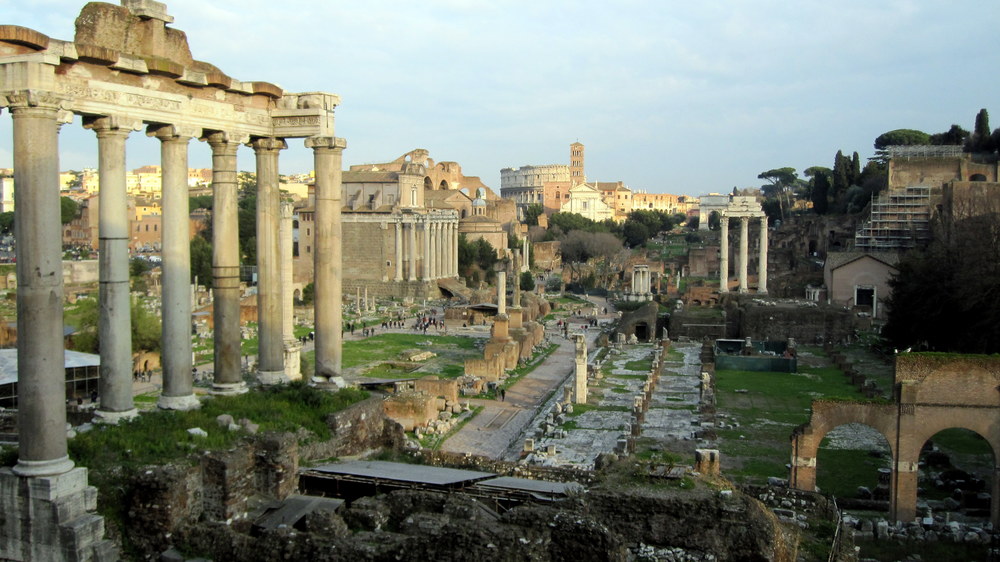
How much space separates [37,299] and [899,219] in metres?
59.3

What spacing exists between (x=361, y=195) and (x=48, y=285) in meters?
67.1

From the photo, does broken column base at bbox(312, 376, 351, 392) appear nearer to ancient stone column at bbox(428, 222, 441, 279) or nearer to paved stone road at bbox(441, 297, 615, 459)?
paved stone road at bbox(441, 297, 615, 459)

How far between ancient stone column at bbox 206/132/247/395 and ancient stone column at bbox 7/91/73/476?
3519mm

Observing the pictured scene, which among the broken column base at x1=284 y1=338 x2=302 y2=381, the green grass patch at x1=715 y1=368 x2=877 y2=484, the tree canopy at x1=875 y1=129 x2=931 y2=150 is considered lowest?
the green grass patch at x1=715 y1=368 x2=877 y2=484

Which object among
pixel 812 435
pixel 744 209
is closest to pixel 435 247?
pixel 744 209

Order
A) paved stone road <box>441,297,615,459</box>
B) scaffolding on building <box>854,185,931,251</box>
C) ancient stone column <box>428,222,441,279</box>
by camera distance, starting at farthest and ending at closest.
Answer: ancient stone column <box>428,222,441,279</box> → scaffolding on building <box>854,185,931,251</box> → paved stone road <box>441,297,615,459</box>

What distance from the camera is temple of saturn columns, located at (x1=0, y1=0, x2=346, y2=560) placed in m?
8.97

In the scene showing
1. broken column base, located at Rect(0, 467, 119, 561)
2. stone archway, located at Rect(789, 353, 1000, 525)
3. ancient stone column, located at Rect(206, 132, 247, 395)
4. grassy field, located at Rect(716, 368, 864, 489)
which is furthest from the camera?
grassy field, located at Rect(716, 368, 864, 489)

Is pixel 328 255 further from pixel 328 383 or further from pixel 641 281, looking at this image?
pixel 641 281

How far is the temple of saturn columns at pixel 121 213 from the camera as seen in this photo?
29.4 feet

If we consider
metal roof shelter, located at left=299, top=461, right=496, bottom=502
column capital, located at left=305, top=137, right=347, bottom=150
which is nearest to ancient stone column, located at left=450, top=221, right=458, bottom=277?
column capital, located at left=305, top=137, right=347, bottom=150

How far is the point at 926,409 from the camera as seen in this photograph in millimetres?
16516

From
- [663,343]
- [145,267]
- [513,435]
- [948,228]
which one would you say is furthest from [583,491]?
[145,267]

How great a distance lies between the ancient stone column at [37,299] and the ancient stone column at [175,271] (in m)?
2.52
